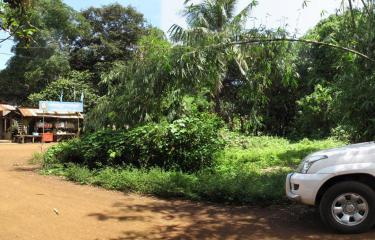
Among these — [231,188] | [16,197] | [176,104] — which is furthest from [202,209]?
[176,104]

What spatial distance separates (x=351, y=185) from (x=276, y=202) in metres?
2.32

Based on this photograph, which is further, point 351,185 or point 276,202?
point 276,202

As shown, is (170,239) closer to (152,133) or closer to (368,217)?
(368,217)

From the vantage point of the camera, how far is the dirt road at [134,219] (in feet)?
21.9

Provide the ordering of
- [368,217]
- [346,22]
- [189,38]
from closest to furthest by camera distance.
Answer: [368,217], [346,22], [189,38]

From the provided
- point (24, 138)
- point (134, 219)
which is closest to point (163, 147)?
point (134, 219)

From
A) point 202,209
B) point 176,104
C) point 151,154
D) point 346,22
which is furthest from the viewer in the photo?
point 176,104

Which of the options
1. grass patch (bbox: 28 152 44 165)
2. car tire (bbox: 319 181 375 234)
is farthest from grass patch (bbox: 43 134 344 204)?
car tire (bbox: 319 181 375 234)

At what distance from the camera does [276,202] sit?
860 cm

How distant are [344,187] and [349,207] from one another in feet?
0.90

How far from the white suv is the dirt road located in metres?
0.20

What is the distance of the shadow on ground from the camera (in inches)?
Result: 261

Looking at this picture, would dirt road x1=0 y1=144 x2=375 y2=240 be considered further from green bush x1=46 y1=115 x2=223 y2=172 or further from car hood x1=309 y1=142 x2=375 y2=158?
green bush x1=46 y1=115 x2=223 y2=172

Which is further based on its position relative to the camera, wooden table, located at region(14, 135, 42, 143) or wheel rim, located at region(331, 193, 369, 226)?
wooden table, located at region(14, 135, 42, 143)
